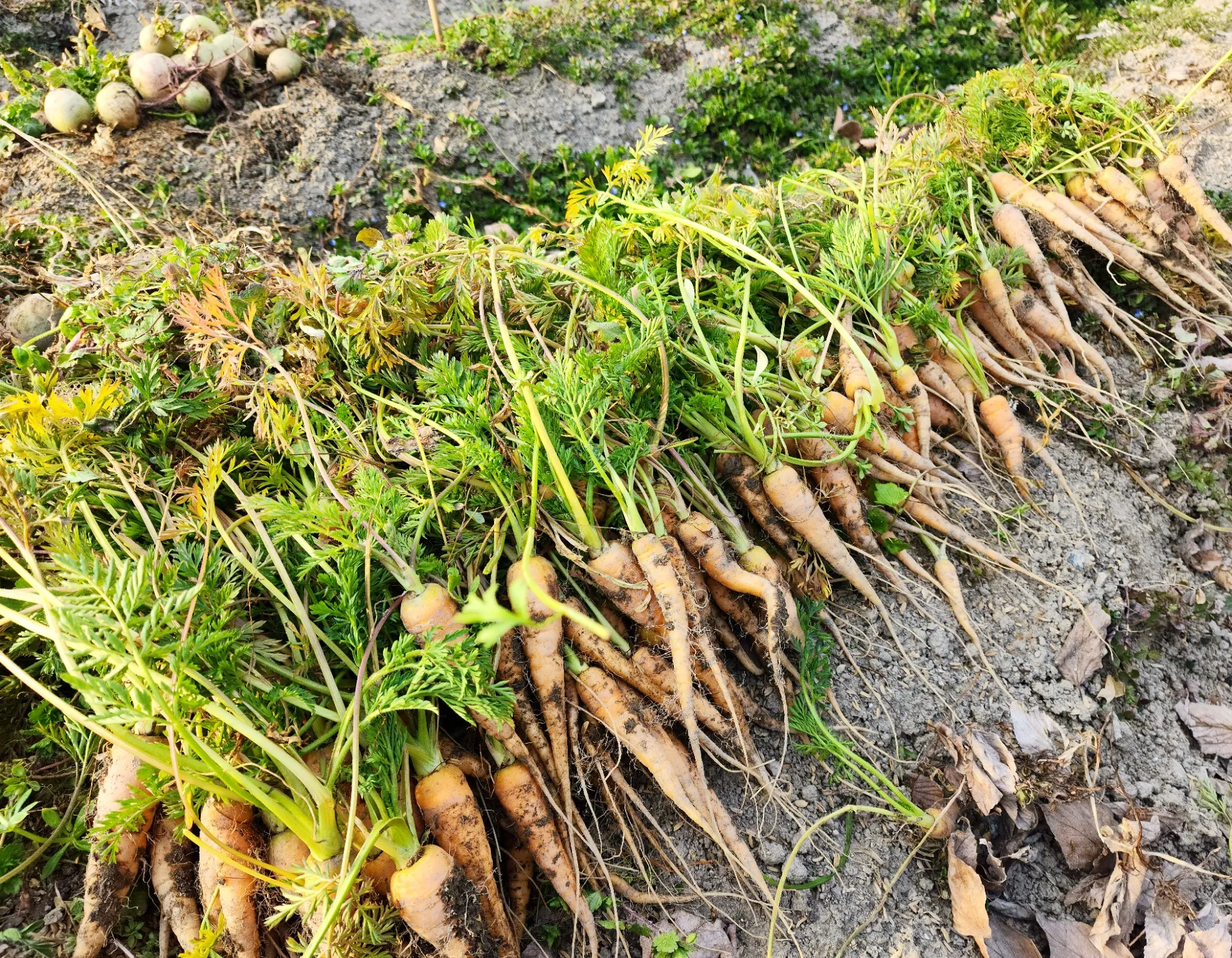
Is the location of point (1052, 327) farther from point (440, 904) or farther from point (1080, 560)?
point (440, 904)

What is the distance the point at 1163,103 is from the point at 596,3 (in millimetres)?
3412

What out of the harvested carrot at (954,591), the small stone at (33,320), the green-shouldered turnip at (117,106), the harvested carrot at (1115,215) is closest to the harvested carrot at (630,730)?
the harvested carrot at (954,591)

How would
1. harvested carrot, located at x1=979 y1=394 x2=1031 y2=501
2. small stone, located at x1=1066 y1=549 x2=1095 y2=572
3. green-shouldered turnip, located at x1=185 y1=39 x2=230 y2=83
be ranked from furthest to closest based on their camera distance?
green-shouldered turnip, located at x1=185 y1=39 x2=230 y2=83 → harvested carrot, located at x1=979 y1=394 x2=1031 y2=501 → small stone, located at x1=1066 y1=549 x2=1095 y2=572

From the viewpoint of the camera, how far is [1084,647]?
2209 mm

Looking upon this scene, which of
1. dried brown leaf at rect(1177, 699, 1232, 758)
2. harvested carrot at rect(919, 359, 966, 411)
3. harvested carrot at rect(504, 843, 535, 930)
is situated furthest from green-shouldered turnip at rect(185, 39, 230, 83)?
dried brown leaf at rect(1177, 699, 1232, 758)

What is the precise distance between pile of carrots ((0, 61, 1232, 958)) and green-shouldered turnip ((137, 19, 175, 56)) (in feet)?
7.15

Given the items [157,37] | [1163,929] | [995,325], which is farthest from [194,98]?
[1163,929]

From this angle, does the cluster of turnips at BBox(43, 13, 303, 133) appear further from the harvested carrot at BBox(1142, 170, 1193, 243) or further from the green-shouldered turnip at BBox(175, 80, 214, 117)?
the harvested carrot at BBox(1142, 170, 1193, 243)

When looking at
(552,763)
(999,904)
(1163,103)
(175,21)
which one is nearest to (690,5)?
(1163,103)

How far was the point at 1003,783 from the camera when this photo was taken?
188cm

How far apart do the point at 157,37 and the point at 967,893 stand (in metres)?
5.10

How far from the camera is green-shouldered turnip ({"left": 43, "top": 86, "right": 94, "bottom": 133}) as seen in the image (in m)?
Result: 3.27

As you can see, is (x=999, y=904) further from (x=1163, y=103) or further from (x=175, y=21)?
(x=175, y=21)

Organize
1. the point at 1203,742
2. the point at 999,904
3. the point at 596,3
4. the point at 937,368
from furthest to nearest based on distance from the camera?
the point at 596,3
the point at 937,368
the point at 1203,742
the point at 999,904
